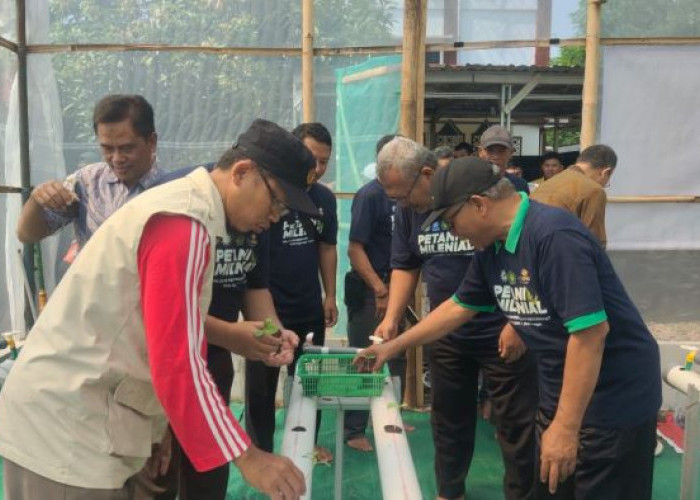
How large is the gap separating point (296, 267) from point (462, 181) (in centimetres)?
169

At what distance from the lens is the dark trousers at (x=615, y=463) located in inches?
77.7

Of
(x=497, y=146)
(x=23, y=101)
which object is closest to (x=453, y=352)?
(x=497, y=146)

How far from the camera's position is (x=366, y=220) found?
3.87 metres

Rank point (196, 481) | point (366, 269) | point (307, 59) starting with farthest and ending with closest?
point (307, 59) → point (366, 269) → point (196, 481)

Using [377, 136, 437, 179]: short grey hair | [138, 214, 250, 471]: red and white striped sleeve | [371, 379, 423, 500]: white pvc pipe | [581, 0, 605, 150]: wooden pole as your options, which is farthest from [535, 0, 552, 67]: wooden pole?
[138, 214, 250, 471]: red and white striped sleeve

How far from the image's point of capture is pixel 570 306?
1.79m

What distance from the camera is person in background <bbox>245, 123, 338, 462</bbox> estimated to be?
3.31m

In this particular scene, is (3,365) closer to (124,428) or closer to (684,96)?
(124,428)

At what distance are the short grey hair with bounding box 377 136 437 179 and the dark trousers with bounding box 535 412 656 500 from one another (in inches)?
54.6

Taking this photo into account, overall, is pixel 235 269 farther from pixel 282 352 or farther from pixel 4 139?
pixel 4 139

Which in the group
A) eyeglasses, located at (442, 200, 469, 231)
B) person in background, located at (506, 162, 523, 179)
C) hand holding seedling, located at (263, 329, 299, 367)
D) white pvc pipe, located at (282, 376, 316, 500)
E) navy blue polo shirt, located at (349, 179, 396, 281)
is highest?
person in background, located at (506, 162, 523, 179)

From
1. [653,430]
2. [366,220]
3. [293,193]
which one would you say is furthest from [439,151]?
[293,193]

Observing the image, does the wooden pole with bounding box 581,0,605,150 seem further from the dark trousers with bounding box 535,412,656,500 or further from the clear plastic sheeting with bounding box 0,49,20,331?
the clear plastic sheeting with bounding box 0,49,20,331

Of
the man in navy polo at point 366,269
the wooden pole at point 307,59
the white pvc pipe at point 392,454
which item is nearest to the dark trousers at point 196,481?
the white pvc pipe at point 392,454
